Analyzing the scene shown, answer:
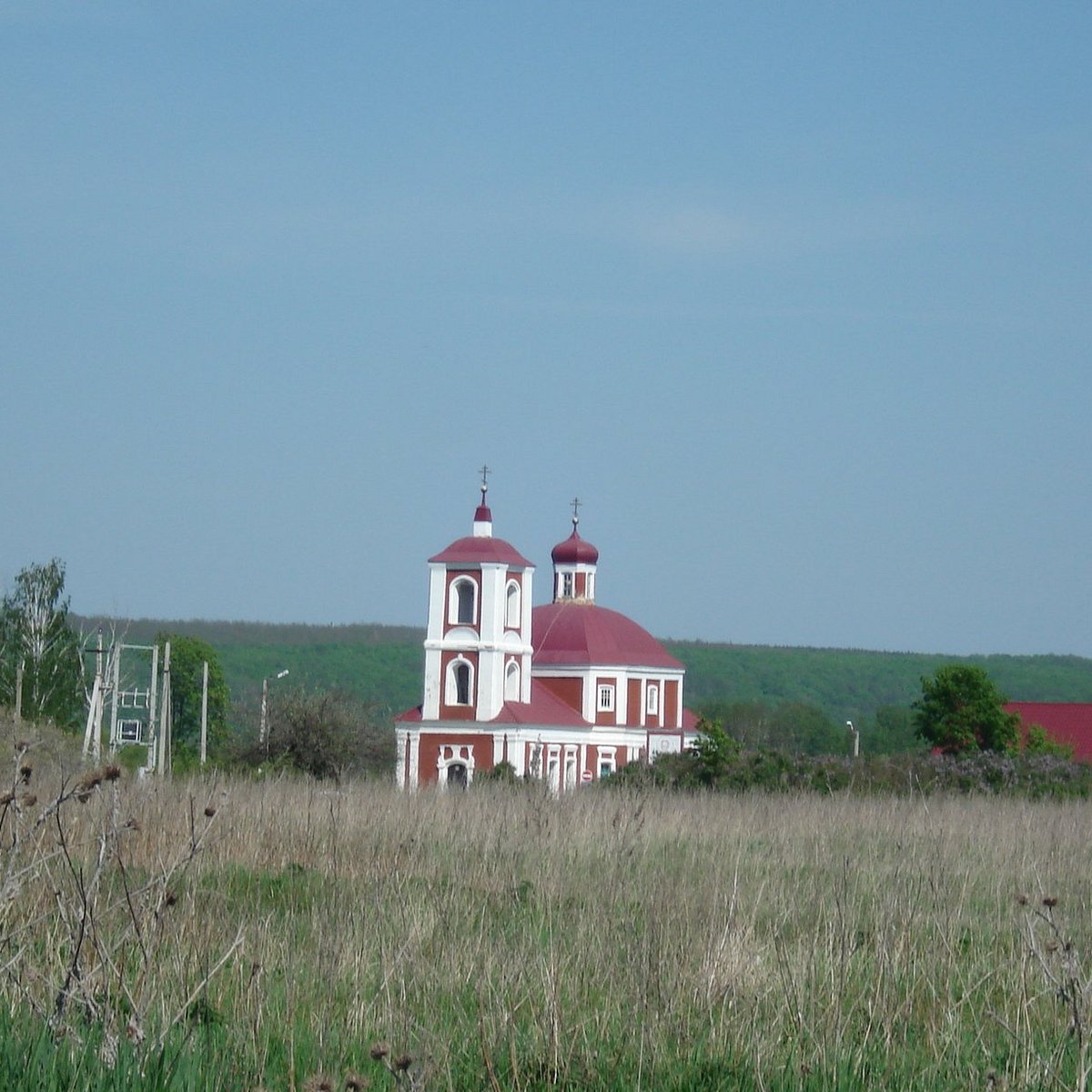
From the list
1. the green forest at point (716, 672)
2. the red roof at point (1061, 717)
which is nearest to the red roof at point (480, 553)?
the red roof at point (1061, 717)

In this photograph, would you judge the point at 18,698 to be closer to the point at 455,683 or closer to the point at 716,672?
the point at 455,683

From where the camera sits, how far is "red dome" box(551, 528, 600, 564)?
250 feet

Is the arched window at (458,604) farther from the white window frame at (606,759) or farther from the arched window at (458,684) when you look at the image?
the white window frame at (606,759)

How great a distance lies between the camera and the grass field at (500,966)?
18.7ft

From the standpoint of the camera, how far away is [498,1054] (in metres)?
6.21

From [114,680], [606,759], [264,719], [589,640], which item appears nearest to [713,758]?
[264,719]

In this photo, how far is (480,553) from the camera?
6366cm

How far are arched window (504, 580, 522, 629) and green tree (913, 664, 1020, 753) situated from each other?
15.9 m

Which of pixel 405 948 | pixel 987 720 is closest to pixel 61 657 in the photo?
pixel 987 720

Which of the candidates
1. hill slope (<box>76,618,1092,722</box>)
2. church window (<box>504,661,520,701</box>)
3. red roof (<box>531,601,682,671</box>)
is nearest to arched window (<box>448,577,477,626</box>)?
church window (<box>504,661,520,701</box>)

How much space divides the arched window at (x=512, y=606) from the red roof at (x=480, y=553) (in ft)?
3.34

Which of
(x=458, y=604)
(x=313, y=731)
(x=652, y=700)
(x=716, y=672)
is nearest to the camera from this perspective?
(x=313, y=731)

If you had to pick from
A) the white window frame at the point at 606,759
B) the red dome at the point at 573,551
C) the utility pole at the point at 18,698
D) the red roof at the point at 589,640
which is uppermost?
the red dome at the point at 573,551

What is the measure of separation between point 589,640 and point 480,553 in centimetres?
975
